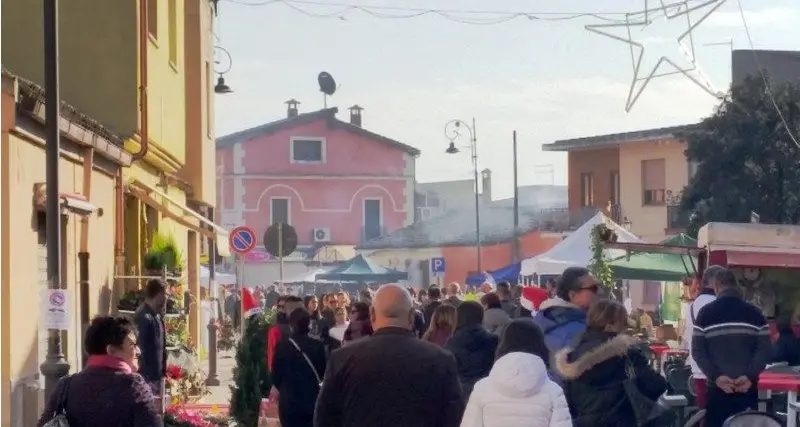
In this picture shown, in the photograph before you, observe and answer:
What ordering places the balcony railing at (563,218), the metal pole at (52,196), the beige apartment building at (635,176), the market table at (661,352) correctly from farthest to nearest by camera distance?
the balcony railing at (563,218) < the beige apartment building at (635,176) < the market table at (661,352) < the metal pole at (52,196)

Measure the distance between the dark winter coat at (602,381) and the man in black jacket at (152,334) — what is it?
522 centimetres

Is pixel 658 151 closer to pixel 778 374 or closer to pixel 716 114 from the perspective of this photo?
pixel 716 114

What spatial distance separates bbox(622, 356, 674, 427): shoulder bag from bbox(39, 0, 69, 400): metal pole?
4.59 meters

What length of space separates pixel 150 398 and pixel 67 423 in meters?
0.42

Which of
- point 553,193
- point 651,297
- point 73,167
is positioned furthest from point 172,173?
point 553,193

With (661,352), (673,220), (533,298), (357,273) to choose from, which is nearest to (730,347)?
(533,298)

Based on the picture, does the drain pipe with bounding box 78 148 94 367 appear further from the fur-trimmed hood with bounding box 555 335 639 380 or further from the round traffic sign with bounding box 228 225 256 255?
→ the round traffic sign with bounding box 228 225 256 255

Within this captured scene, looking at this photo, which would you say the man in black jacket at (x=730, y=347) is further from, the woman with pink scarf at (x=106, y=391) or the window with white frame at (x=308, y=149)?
the window with white frame at (x=308, y=149)

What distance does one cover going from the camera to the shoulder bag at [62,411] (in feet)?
24.3

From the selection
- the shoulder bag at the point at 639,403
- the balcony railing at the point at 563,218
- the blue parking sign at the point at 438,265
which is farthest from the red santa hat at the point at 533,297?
the balcony railing at the point at 563,218

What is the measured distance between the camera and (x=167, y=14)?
2222 centimetres

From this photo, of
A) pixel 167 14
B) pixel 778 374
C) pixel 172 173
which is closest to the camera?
pixel 778 374

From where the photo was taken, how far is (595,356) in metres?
9.38

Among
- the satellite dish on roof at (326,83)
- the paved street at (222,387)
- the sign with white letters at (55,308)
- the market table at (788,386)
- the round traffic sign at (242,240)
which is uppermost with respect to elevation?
the satellite dish on roof at (326,83)
